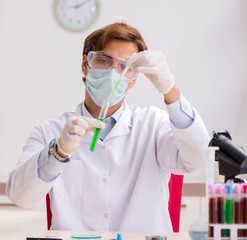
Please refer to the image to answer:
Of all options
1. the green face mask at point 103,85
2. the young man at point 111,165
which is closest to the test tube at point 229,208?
the young man at point 111,165

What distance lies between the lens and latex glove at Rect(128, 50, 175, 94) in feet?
6.36

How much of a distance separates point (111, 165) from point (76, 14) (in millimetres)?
2445

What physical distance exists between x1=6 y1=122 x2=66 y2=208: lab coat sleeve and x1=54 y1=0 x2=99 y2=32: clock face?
2.28 metres

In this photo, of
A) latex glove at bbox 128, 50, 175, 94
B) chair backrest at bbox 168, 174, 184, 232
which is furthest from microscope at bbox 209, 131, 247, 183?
chair backrest at bbox 168, 174, 184, 232

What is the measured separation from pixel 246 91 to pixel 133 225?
241 centimetres

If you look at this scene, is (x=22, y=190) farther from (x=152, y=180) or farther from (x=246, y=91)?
(x=246, y=91)

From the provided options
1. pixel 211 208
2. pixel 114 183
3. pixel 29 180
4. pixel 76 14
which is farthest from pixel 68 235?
pixel 76 14

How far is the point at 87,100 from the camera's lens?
2.43 meters

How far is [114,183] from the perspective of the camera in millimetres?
2293

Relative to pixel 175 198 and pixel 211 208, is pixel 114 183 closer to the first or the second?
pixel 175 198

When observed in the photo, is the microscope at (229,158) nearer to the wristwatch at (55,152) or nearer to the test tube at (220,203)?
the test tube at (220,203)

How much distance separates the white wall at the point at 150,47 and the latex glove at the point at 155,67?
2432 mm

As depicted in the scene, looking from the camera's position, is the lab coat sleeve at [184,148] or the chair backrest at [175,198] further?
the chair backrest at [175,198]

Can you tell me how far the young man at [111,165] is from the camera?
2217 mm
